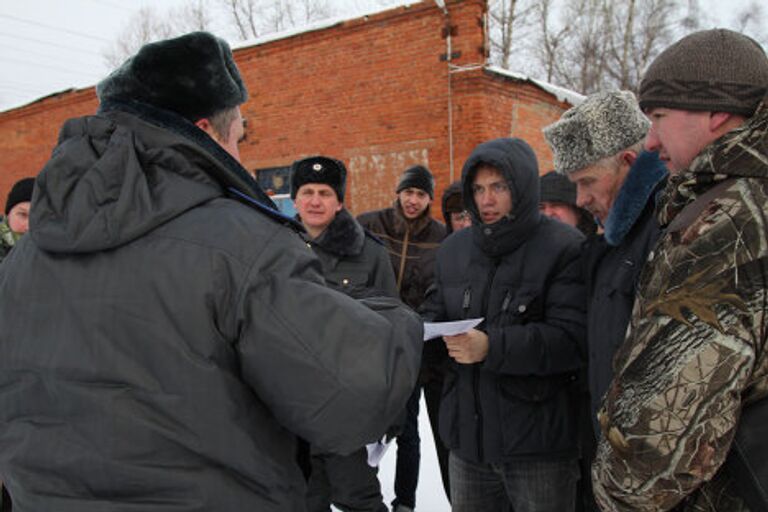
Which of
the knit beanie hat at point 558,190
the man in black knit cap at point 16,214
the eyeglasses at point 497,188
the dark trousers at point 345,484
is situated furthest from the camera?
the man in black knit cap at point 16,214

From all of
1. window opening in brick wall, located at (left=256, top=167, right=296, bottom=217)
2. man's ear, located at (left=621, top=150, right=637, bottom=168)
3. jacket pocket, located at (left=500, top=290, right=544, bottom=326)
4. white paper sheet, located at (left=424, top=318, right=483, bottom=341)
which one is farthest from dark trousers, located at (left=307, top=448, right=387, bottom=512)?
window opening in brick wall, located at (left=256, top=167, right=296, bottom=217)

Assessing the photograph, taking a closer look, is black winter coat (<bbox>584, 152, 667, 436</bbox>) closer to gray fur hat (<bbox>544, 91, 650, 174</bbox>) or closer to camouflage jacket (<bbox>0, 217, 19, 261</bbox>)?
gray fur hat (<bbox>544, 91, 650, 174</bbox>)

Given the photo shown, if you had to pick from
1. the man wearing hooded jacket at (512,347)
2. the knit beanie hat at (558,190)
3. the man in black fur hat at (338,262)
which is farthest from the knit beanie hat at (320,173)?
the knit beanie hat at (558,190)

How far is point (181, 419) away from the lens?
1004 millimetres

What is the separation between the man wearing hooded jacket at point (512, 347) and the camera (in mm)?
1935

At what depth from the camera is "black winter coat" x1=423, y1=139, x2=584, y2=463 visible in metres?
1.93

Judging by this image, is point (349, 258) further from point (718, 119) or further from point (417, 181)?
point (718, 119)

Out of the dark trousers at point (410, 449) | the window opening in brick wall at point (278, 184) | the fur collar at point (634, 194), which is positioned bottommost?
the dark trousers at point (410, 449)

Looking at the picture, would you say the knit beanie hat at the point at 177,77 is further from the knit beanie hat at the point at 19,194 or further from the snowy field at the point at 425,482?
the knit beanie hat at the point at 19,194

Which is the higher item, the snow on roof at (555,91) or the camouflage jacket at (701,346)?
the snow on roof at (555,91)

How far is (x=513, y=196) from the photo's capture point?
85.0 inches

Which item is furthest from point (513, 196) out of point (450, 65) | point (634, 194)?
point (450, 65)

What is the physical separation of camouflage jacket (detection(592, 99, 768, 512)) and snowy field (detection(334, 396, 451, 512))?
251 centimetres

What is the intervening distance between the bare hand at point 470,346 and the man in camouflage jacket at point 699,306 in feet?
2.51
